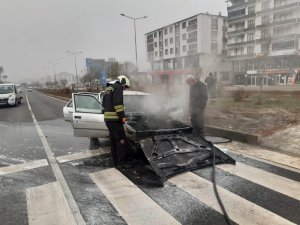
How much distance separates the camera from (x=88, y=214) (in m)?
3.54

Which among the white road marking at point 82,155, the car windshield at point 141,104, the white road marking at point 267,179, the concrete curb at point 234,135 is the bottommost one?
the white road marking at point 82,155

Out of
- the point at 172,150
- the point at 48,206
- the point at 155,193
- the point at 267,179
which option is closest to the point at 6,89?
the point at 172,150

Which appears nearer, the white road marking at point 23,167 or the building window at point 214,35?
the white road marking at point 23,167

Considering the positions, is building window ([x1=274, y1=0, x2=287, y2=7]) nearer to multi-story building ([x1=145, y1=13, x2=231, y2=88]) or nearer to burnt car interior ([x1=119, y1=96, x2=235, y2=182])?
multi-story building ([x1=145, y1=13, x2=231, y2=88])

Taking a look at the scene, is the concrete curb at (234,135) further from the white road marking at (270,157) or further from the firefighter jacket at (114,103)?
the firefighter jacket at (114,103)

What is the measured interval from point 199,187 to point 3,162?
438 cm

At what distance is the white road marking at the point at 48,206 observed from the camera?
3405 mm

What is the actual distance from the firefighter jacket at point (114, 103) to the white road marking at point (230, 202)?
5.39 feet

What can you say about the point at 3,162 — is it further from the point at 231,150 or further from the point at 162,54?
the point at 162,54

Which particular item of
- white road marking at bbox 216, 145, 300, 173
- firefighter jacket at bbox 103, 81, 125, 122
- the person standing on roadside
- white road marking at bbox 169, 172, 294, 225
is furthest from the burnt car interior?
the person standing on roadside

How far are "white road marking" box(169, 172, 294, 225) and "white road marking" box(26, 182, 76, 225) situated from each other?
1.76 m

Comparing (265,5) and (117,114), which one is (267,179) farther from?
(265,5)

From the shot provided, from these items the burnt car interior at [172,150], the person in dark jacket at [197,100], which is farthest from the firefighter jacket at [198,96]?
the burnt car interior at [172,150]

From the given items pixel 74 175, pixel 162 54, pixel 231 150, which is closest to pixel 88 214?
pixel 74 175
